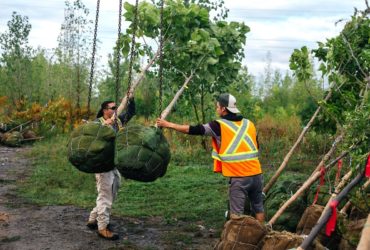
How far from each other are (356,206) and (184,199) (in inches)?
181

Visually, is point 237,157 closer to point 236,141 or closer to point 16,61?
point 236,141

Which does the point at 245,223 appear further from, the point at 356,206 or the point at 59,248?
the point at 59,248

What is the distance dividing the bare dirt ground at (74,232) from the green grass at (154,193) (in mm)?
416

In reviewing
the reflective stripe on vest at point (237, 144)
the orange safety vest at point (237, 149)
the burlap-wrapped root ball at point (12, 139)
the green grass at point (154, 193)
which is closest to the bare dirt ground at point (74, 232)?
the green grass at point (154, 193)

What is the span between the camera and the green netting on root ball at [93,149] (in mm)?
5922

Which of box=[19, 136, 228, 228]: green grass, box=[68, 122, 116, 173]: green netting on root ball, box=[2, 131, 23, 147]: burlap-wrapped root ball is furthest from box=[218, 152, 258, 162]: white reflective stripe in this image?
box=[2, 131, 23, 147]: burlap-wrapped root ball

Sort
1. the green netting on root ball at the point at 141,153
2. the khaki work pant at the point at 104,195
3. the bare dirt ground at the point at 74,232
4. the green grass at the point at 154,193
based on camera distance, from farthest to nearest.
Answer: the green grass at the point at 154,193, the khaki work pant at the point at 104,195, the bare dirt ground at the point at 74,232, the green netting on root ball at the point at 141,153

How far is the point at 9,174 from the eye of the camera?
12430mm

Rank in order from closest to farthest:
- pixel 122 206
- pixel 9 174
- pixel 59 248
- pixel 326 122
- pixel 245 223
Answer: pixel 245 223 → pixel 59 248 → pixel 326 122 → pixel 122 206 → pixel 9 174

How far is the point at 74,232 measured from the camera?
24.6 feet

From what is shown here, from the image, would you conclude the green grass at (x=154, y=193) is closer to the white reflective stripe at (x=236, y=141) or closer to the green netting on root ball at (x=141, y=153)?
the white reflective stripe at (x=236, y=141)

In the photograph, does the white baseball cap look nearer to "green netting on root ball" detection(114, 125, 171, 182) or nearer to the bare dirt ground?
"green netting on root ball" detection(114, 125, 171, 182)

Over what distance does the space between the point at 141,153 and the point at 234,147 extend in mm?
1105

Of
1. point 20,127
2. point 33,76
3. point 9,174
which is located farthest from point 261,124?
point 33,76
